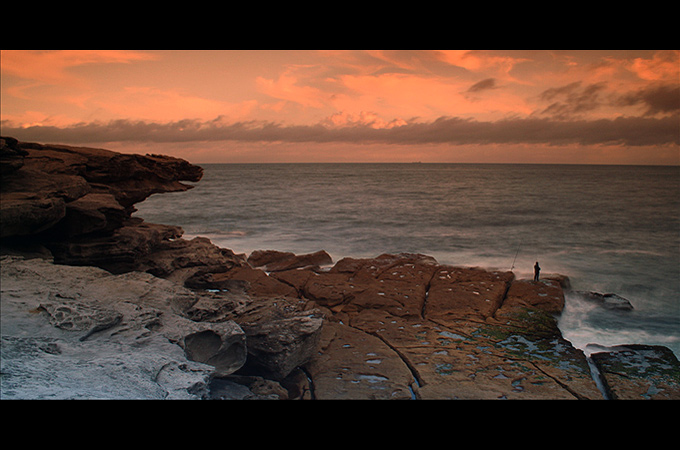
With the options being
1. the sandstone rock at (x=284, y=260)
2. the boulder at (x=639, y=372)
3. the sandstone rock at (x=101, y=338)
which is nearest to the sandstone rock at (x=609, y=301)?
the boulder at (x=639, y=372)

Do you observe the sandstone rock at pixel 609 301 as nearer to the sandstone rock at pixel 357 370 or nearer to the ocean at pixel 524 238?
the ocean at pixel 524 238

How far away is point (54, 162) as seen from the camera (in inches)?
250

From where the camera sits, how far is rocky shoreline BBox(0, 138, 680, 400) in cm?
339

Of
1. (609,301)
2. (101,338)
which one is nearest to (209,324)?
(101,338)

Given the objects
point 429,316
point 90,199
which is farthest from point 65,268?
point 429,316

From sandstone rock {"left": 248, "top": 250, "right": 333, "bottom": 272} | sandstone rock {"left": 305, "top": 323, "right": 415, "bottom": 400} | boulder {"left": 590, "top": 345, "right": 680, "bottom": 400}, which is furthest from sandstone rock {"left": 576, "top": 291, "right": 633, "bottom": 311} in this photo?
sandstone rock {"left": 248, "top": 250, "right": 333, "bottom": 272}

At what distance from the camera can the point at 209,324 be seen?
4340 mm

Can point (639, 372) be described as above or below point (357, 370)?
below

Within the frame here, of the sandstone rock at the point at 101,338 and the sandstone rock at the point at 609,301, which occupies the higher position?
the sandstone rock at the point at 101,338

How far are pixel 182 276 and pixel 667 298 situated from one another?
10748mm

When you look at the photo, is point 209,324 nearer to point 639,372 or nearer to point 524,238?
point 639,372

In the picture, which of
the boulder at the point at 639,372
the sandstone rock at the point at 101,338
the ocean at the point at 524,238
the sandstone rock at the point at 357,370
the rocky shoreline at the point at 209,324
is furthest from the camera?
the ocean at the point at 524,238

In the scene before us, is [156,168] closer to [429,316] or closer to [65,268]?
[65,268]

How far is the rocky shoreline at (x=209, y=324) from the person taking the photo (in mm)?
3393
